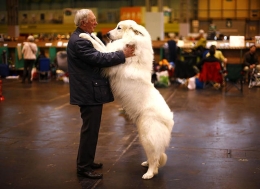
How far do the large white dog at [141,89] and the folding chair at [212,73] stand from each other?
827 centimetres

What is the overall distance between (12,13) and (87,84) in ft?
77.9

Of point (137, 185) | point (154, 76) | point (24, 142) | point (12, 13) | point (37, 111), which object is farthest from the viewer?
point (12, 13)

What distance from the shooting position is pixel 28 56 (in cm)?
1462

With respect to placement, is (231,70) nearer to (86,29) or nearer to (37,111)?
(37,111)

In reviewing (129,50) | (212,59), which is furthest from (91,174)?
(212,59)

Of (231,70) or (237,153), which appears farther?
(231,70)

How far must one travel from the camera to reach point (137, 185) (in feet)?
14.7

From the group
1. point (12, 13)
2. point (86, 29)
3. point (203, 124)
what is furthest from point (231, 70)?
point (12, 13)

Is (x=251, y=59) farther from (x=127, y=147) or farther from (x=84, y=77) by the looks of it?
(x=84, y=77)

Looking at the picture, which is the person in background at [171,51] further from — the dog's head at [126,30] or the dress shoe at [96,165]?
the dog's head at [126,30]

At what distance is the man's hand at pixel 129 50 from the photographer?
438 cm

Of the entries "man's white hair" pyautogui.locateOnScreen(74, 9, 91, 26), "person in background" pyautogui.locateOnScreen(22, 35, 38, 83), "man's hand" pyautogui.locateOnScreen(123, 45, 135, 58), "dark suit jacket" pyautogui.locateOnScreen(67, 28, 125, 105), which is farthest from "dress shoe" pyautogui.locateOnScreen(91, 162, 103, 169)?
"person in background" pyautogui.locateOnScreen(22, 35, 38, 83)

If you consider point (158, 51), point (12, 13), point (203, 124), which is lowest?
point (203, 124)

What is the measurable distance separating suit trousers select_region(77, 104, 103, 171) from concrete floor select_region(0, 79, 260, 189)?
0.22m
